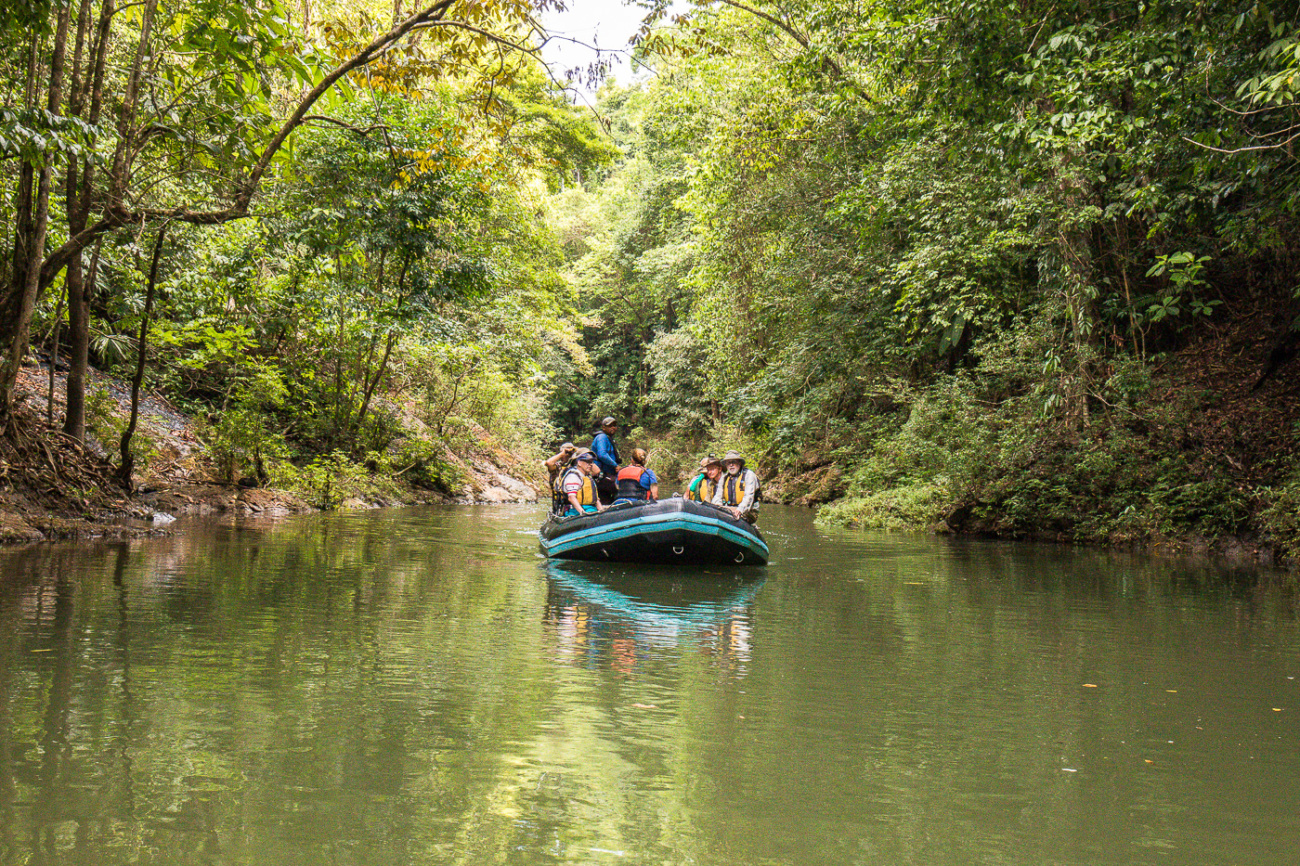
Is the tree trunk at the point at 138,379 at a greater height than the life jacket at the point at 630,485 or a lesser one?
greater

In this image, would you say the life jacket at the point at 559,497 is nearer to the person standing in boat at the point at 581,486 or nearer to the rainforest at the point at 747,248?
the person standing in boat at the point at 581,486

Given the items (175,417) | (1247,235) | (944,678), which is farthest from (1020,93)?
(175,417)

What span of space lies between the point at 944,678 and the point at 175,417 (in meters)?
13.7

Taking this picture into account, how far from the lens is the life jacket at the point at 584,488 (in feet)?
35.7

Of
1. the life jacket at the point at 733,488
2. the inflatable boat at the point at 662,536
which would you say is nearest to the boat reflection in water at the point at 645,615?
the inflatable boat at the point at 662,536

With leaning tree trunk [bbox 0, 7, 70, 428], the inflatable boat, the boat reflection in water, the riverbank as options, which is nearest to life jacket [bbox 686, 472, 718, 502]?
the inflatable boat

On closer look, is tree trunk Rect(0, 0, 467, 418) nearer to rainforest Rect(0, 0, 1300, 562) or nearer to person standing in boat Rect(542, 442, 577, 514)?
rainforest Rect(0, 0, 1300, 562)

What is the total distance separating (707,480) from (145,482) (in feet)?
23.9

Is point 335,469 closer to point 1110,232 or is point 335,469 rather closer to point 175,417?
point 175,417

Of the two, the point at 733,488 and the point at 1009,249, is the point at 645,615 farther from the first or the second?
the point at 1009,249

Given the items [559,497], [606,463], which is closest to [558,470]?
[559,497]

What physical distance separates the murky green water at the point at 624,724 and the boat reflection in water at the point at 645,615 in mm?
49

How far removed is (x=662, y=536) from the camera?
9.53m

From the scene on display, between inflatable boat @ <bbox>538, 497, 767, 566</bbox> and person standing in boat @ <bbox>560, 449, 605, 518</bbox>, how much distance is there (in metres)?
0.43
